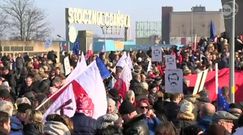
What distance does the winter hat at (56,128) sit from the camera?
676cm

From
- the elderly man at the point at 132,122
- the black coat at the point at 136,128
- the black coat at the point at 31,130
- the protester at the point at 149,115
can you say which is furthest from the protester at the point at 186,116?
the black coat at the point at 31,130

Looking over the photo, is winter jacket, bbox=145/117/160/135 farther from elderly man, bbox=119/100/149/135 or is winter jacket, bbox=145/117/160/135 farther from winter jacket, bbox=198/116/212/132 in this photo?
winter jacket, bbox=198/116/212/132

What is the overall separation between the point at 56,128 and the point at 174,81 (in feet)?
14.9

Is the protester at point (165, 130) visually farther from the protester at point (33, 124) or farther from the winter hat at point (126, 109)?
the winter hat at point (126, 109)

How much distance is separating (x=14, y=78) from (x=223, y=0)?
6.79m

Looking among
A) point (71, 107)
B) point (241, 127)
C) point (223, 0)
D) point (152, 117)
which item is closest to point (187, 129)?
point (241, 127)

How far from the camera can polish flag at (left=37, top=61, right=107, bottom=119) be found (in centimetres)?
820

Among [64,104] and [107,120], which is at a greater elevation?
[64,104]

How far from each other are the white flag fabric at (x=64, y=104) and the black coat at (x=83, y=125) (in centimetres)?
32

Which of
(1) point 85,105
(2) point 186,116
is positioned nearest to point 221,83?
(2) point 186,116

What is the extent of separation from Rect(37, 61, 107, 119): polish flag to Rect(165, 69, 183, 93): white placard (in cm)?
225

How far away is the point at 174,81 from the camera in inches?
434

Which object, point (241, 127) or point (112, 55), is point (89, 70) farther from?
point (112, 55)

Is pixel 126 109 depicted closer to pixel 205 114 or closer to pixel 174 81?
pixel 205 114
